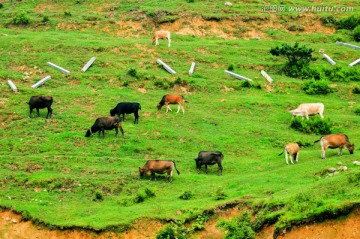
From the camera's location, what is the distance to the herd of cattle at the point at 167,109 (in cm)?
3481

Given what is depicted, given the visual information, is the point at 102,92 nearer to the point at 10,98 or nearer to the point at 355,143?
the point at 10,98

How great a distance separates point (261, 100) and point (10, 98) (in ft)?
46.3

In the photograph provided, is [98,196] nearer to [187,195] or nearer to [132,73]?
[187,195]

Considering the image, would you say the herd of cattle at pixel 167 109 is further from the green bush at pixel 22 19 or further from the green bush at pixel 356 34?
the green bush at pixel 22 19

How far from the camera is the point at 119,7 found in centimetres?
6312

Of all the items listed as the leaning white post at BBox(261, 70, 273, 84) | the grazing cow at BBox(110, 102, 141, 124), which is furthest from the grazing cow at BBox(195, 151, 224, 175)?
the leaning white post at BBox(261, 70, 273, 84)

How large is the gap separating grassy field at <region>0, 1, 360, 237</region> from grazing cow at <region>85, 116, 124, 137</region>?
487 millimetres

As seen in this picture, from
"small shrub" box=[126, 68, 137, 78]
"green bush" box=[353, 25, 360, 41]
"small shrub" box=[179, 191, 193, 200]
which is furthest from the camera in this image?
"green bush" box=[353, 25, 360, 41]

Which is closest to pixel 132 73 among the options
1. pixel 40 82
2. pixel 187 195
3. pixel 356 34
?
pixel 40 82

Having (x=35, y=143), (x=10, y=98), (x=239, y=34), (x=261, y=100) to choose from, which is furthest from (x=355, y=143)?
(x=239, y=34)

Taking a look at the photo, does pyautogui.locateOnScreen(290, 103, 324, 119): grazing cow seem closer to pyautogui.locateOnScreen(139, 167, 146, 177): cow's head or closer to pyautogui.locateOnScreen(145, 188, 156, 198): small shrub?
pyautogui.locateOnScreen(139, 167, 146, 177): cow's head

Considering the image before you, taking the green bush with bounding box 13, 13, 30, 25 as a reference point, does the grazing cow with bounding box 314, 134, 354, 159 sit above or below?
above

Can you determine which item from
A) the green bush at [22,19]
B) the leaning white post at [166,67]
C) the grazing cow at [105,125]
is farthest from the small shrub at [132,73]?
the green bush at [22,19]

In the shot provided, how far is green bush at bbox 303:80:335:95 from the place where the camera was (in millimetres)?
48688
